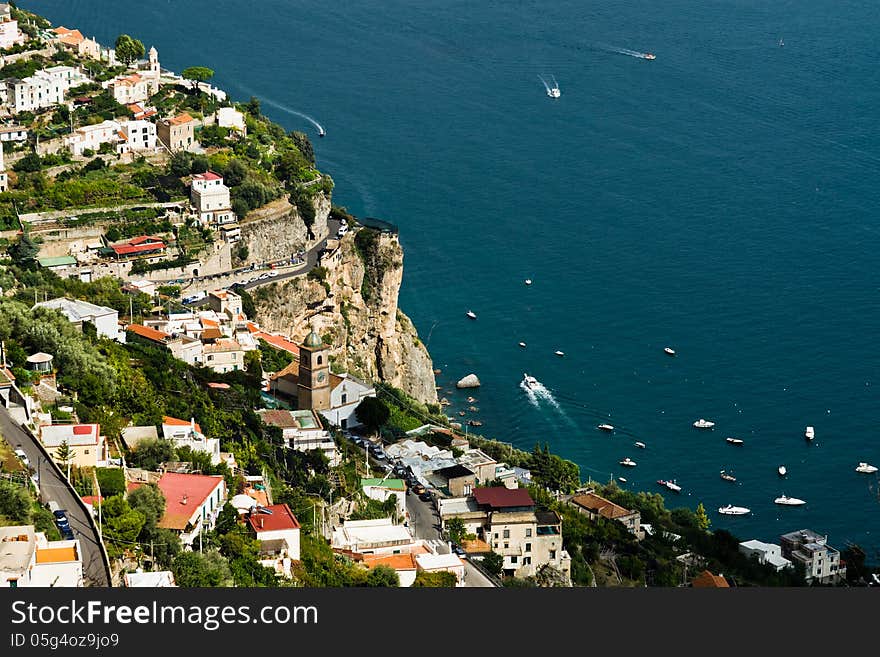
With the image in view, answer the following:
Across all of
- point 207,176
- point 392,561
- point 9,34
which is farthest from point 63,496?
point 9,34

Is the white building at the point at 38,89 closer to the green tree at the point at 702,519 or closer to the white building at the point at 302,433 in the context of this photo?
the white building at the point at 302,433

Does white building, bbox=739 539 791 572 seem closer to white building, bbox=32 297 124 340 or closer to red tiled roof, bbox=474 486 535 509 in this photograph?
red tiled roof, bbox=474 486 535 509

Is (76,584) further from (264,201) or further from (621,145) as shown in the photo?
(621,145)

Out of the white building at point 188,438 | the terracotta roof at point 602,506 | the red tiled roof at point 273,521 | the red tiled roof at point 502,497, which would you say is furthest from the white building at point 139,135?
the red tiled roof at point 273,521

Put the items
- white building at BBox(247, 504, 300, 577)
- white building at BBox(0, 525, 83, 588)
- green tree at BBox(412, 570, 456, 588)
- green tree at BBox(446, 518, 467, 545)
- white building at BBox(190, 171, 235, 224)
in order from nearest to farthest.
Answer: white building at BBox(0, 525, 83, 588)
white building at BBox(247, 504, 300, 577)
green tree at BBox(412, 570, 456, 588)
green tree at BBox(446, 518, 467, 545)
white building at BBox(190, 171, 235, 224)

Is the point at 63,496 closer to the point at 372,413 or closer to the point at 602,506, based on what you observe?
the point at 372,413

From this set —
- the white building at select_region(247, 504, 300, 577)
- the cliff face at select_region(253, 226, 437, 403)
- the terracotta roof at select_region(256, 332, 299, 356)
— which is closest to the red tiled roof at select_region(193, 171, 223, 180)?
the cliff face at select_region(253, 226, 437, 403)

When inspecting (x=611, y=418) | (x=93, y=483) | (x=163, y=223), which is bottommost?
(x=611, y=418)

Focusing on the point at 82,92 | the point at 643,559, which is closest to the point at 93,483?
the point at 643,559
